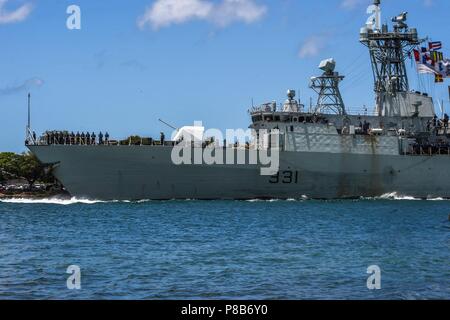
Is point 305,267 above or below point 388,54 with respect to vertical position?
below

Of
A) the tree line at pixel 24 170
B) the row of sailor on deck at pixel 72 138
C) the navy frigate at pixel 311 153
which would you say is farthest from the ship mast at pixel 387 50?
the tree line at pixel 24 170

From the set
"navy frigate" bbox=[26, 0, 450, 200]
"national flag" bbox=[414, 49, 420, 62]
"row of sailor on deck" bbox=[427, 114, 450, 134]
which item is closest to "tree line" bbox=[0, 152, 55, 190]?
"navy frigate" bbox=[26, 0, 450, 200]

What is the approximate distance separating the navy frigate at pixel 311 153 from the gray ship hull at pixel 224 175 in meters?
0.06

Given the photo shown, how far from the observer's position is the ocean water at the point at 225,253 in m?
15.8

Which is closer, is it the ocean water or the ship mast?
the ocean water

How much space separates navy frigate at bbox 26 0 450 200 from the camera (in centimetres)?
4116

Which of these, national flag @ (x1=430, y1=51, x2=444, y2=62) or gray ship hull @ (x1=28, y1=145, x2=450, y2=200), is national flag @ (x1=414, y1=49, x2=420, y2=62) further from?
gray ship hull @ (x1=28, y1=145, x2=450, y2=200)

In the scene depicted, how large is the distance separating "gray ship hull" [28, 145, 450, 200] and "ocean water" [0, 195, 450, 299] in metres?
4.22

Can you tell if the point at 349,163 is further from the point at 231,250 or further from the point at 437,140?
the point at 231,250

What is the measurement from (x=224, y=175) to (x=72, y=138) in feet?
31.4

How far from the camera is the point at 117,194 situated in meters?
41.6

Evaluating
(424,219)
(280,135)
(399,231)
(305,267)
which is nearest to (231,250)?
(305,267)

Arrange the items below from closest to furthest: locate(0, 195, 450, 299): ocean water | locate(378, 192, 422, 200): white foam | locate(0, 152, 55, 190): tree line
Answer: locate(0, 195, 450, 299): ocean water < locate(378, 192, 422, 200): white foam < locate(0, 152, 55, 190): tree line

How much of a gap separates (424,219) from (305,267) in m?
16.0
